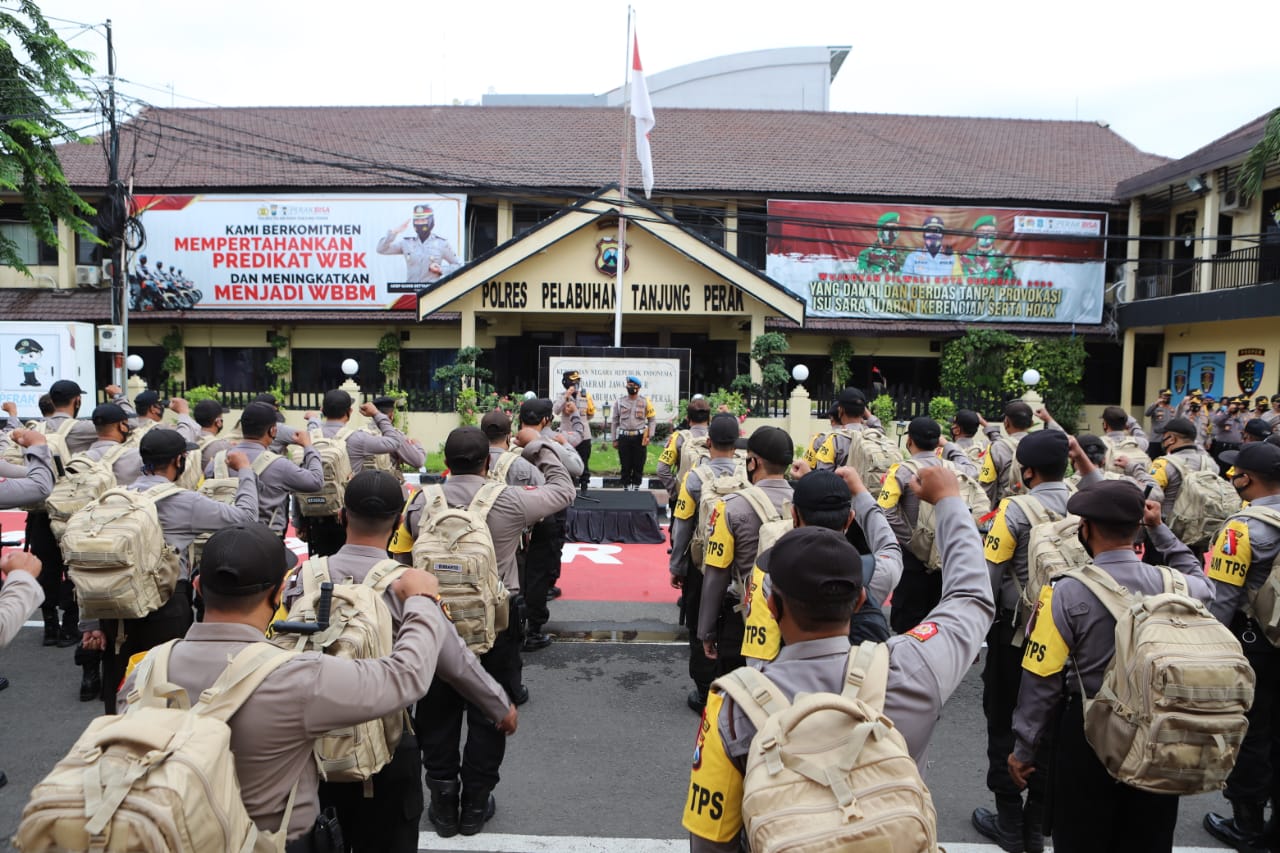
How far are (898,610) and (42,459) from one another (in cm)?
595

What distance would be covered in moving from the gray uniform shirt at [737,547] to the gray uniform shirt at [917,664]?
1837mm

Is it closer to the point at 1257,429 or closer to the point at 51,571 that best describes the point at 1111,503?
the point at 1257,429

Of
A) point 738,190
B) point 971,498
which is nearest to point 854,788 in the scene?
point 971,498

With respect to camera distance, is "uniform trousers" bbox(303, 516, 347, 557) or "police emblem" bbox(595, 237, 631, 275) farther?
"police emblem" bbox(595, 237, 631, 275)

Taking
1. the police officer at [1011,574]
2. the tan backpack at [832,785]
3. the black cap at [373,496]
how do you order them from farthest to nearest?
the police officer at [1011,574], the black cap at [373,496], the tan backpack at [832,785]

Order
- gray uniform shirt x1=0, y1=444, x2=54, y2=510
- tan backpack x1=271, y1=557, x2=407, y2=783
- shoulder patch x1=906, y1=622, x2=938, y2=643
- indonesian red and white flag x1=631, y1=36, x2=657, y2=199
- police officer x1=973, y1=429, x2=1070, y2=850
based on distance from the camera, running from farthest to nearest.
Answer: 1. indonesian red and white flag x1=631, y1=36, x2=657, y2=199
2. gray uniform shirt x1=0, y1=444, x2=54, y2=510
3. police officer x1=973, y1=429, x2=1070, y2=850
4. tan backpack x1=271, y1=557, x2=407, y2=783
5. shoulder patch x1=906, y1=622, x2=938, y2=643

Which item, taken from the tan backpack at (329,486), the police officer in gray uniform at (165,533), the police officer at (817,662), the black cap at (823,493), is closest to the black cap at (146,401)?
the tan backpack at (329,486)

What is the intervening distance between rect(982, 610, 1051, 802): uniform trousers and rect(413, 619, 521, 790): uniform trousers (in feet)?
7.97

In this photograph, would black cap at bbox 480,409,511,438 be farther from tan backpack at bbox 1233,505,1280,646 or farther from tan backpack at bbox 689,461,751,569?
tan backpack at bbox 1233,505,1280,646

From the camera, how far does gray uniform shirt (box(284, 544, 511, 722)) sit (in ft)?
10.0

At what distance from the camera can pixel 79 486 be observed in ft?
19.1

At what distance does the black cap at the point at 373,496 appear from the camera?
321 centimetres

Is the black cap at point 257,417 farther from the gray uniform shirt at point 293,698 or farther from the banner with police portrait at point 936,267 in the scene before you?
Answer: the banner with police portrait at point 936,267

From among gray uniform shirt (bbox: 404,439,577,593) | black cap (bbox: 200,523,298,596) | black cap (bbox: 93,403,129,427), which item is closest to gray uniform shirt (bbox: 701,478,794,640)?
gray uniform shirt (bbox: 404,439,577,593)
